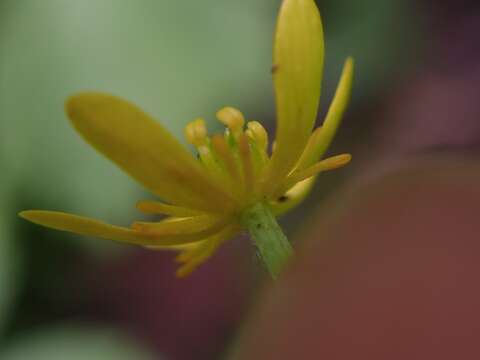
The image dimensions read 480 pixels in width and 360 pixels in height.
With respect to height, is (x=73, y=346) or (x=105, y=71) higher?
(x=105, y=71)

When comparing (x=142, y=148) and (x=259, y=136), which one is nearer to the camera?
(x=142, y=148)

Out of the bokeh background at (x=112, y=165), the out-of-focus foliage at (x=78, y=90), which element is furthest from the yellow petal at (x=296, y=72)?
the out-of-focus foliage at (x=78, y=90)

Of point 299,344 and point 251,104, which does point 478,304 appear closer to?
point 299,344

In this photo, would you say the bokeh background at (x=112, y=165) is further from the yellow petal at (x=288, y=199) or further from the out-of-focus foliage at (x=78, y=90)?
the yellow petal at (x=288, y=199)

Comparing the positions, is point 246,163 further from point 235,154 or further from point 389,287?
point 389,287

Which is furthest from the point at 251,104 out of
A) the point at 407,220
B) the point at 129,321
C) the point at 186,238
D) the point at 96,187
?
the point at 407,220

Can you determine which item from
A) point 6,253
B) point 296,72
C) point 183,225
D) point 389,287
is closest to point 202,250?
point 183,225

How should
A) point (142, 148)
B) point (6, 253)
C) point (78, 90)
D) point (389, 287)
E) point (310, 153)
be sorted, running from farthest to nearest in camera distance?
point (78, 90), point (6, 253), point (310, 153), point (142, 148), point (389, 287)

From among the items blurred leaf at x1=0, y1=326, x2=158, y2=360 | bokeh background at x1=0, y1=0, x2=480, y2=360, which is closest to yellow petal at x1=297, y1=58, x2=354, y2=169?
bokeh background at x1=0, y1=0, x2=480, y2=360
